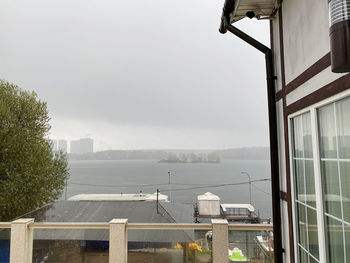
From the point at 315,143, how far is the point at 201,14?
17.4 m

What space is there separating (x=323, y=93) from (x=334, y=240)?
3.26 feet

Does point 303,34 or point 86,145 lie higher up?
point 86,145

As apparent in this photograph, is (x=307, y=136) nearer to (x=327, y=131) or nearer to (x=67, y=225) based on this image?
(x=327, y=131)

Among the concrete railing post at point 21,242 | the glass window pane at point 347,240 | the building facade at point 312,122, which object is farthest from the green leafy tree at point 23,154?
the glass window pane at point 347,240

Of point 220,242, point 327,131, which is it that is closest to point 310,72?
point 327,131

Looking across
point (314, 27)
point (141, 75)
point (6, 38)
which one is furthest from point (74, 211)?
point (141, 75)

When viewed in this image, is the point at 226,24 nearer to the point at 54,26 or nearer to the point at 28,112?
the point at 28,112

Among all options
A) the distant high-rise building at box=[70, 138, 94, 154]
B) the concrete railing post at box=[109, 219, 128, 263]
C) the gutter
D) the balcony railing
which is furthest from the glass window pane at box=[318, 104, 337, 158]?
the distant high-rise building at box=[70, 138, 94, 154]

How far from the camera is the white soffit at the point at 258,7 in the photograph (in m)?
2.40

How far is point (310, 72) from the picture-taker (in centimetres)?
171

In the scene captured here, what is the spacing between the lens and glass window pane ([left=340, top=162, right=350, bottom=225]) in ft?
4.29

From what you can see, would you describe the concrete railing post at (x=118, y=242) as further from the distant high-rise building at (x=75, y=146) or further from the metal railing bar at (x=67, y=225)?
the distant high-rise building at (x=75, y=146)

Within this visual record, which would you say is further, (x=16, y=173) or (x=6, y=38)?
(x=6, y=38)

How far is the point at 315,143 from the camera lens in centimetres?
163
